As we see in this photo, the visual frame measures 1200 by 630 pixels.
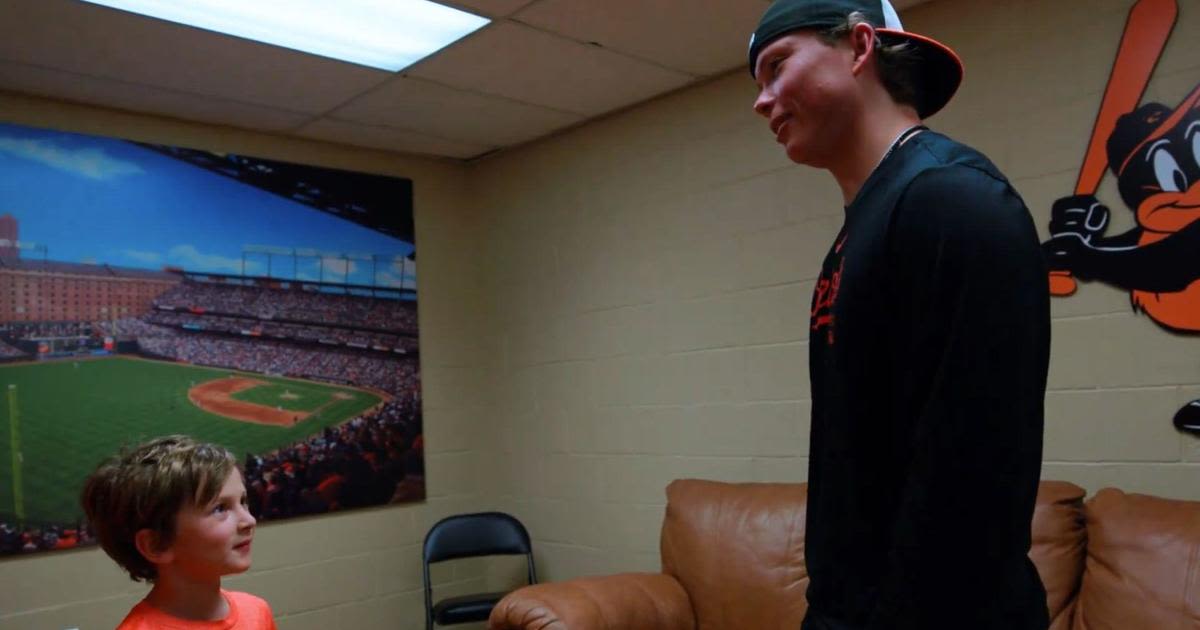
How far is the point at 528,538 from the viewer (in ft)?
13.4

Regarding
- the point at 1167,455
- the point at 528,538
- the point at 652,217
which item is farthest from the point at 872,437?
the point at 528,538

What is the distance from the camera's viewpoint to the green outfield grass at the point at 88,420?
10.4 feet

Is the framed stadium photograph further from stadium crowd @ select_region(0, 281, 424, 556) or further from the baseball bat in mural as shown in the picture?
the baseball bat in mural

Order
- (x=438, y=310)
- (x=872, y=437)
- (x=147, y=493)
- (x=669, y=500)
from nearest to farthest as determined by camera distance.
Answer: (x=872, y=437), (x=147, y=493), (x=669, y=500), (x=438, y=310)

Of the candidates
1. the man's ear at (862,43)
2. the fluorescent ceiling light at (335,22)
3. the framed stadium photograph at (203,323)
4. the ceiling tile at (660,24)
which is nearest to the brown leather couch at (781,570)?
the framed stadium photograph at (203,323)

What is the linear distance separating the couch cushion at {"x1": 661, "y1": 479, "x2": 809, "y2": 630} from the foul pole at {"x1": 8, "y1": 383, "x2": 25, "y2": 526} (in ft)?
7.66

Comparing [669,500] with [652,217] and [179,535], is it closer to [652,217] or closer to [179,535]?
[652,217]

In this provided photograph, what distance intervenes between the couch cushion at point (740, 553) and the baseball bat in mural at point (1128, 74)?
1.14 m

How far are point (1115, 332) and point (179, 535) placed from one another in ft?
7.92

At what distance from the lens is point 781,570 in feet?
9.08

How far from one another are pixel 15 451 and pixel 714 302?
2660 millimetres

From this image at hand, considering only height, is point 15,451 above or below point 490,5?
below

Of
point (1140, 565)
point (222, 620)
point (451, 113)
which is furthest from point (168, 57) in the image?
point (1140, 565)

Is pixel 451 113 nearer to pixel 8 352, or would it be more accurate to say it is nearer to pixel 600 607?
pixel 8 352
